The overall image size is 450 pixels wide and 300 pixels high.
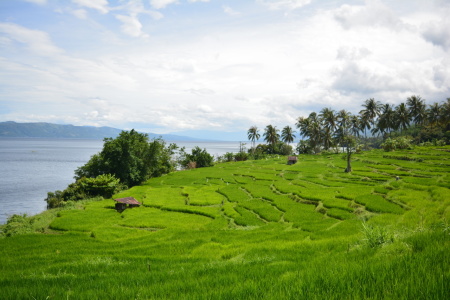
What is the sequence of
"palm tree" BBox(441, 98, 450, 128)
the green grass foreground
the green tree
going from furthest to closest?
"palm tree" BBox(441, 98, 450, 128), the green tree, the green grass foreground

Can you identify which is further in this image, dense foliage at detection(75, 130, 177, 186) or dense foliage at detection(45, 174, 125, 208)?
dense foliage at detection(75, 130, 177, 186)

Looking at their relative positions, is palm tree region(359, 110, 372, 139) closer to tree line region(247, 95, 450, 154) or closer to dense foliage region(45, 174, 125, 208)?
tree line region(247, 95, 450, 154)

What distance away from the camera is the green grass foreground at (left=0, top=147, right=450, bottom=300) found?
4.00 metres

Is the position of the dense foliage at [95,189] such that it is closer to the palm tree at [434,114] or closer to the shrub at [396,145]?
the shrub at [396,145]

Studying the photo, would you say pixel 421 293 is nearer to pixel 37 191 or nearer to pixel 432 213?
pixel 432 213

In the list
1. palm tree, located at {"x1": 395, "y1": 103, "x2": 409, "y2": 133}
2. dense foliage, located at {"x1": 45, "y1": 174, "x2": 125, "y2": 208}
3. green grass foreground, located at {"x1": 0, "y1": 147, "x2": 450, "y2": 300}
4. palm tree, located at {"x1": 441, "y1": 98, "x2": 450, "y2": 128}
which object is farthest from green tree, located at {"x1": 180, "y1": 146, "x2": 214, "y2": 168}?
palm tree, located at {"x1": 441, "y1": 98, "x2": 450, "y2": 128}

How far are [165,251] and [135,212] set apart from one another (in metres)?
11.1

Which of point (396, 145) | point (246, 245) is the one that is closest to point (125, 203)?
point (246, 245)

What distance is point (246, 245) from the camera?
37.3 feet

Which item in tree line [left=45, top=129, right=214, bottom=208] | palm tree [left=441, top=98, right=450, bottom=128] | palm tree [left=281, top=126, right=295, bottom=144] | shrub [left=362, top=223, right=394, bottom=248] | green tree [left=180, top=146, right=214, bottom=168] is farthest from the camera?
palm tree [left=281, top=126, right=295, bottom=144]

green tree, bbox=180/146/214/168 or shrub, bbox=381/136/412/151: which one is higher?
shrub, bbox=381/136/412/151

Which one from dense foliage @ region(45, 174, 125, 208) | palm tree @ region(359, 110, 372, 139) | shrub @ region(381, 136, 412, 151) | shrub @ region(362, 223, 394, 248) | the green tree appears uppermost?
palm tree @ region(359, 110, 372, 139)

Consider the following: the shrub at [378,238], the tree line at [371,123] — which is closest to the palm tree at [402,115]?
the tree line at [371,123]

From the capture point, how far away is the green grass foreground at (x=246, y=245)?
4.00 meters
